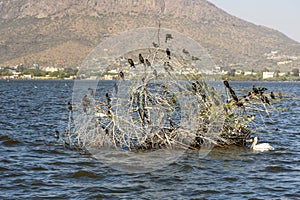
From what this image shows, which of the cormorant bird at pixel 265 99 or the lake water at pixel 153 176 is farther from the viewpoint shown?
the cormorant bird at pixel 265 99

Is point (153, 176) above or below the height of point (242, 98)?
below

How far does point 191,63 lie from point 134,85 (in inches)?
85.3

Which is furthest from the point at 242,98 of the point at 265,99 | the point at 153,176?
Answer: the point at 153,176

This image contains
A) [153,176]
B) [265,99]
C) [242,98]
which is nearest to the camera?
[153,176]

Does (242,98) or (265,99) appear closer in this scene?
(265,99)

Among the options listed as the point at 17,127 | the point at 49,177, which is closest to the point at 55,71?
the point at 17,127

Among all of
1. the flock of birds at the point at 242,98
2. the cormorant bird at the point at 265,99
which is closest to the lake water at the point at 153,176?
the flock of birds at the point at 242,98

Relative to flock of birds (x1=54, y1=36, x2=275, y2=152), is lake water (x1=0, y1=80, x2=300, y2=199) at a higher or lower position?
lower

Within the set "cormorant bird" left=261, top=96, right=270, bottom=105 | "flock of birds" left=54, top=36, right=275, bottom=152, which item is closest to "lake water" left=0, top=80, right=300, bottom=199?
"flock of birds" left=54, top=36, right=275, bottom=152

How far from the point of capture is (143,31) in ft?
54.7

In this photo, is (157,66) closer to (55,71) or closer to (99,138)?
(99,138)

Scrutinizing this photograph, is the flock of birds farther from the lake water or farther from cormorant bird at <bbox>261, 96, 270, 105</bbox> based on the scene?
the lake water

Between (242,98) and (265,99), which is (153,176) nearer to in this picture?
(242,98)

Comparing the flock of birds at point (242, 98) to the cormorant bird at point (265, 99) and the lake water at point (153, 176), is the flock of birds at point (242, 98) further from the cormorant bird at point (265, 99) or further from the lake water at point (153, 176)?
the lake water at point (153, 176)
